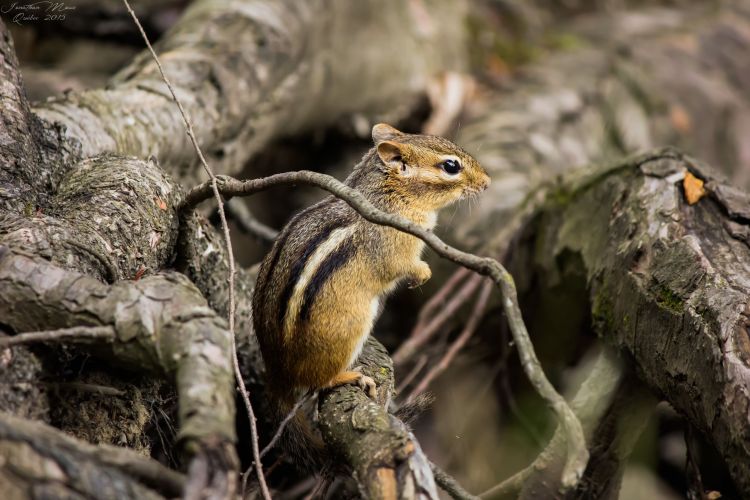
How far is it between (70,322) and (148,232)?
33.7 inches

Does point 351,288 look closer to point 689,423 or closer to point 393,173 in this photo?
point 393,173

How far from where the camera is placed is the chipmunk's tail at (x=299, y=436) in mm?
2902

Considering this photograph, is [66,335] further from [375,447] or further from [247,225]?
[247,225]

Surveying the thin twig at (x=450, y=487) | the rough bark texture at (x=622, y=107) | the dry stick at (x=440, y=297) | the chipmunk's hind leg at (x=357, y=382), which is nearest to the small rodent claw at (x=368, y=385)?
the chipmunk's hind leg at (x=357, y=382)

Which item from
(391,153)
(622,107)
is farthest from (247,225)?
(622,107)

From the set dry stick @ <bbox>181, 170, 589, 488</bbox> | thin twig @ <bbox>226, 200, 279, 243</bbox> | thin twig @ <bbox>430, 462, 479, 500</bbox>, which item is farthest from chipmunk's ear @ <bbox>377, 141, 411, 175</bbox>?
thin twig @ <bbox>430, 462, 479, 500</bbox>

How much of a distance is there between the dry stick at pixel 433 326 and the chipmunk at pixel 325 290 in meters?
0.91

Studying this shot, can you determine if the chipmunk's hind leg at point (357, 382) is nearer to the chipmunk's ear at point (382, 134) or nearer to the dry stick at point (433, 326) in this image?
the chipmunk's ear at point (382, 134)

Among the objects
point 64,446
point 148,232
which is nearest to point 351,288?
point 148,232

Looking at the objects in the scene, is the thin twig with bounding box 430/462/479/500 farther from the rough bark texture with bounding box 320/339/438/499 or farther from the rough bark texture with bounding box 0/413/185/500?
the rough bark texture with bounding box 0/413/185/500

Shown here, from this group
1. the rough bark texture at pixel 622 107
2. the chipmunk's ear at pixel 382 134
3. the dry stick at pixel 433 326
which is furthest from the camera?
the rough bark texture at pixel 622 107

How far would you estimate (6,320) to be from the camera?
208 centimetres

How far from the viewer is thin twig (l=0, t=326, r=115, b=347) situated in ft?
6.18

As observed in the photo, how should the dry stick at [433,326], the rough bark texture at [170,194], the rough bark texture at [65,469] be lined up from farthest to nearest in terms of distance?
the dry stick at [433,326] < the rough bark texture at [170,194] < the rough bark texture at [65,469]
